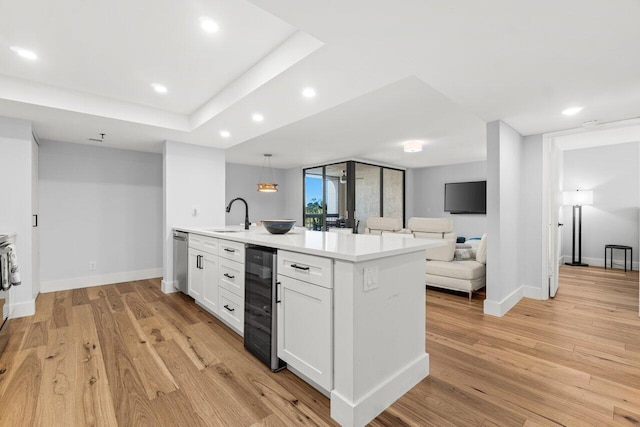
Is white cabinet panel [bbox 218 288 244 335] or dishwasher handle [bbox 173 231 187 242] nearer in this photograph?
white cabinet panel [bbox 218 288 244 335]

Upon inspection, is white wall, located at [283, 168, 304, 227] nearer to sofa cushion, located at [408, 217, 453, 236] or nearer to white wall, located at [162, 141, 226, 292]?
white wall, located at [162, 141, 226, 292]

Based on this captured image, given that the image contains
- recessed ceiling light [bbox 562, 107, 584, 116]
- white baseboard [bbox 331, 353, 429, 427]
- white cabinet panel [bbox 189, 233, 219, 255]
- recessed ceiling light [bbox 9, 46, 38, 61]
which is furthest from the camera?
white cabinet panel [bbox 189, 233, 219, 255]

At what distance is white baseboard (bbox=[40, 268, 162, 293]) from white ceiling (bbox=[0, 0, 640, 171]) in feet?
6.73

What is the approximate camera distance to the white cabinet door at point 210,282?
9.46ft

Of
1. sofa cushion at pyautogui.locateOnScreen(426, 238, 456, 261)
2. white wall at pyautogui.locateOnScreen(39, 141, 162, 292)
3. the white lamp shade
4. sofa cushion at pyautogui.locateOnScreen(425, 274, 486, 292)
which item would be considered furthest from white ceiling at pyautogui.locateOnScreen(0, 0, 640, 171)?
the white lamp shade

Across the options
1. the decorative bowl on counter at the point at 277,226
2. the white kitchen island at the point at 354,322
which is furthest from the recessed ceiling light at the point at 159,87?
the white kitchen island at the point at 354,322

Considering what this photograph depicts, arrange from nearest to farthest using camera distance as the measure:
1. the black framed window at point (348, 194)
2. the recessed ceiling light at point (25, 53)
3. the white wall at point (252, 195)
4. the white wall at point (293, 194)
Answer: the recessed ceiling light at point (25, 53) → the black framed window at point (348, 194) → the white wall at point (252, 195) → the white wall at point (293, 194)

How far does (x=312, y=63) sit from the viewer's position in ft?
6.51

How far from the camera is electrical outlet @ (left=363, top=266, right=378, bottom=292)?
60.9 inches

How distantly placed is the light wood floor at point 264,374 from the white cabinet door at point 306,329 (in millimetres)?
171

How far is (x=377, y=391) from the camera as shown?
161 cm

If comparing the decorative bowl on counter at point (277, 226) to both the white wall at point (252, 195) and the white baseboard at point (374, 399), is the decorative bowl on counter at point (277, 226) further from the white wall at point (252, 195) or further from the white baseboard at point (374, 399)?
the white wall at point (252, 195)

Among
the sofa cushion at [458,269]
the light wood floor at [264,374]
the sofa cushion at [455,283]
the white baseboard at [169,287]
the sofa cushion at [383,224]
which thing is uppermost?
the sofa cushion at [383,224]

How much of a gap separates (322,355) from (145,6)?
2.24 metres
